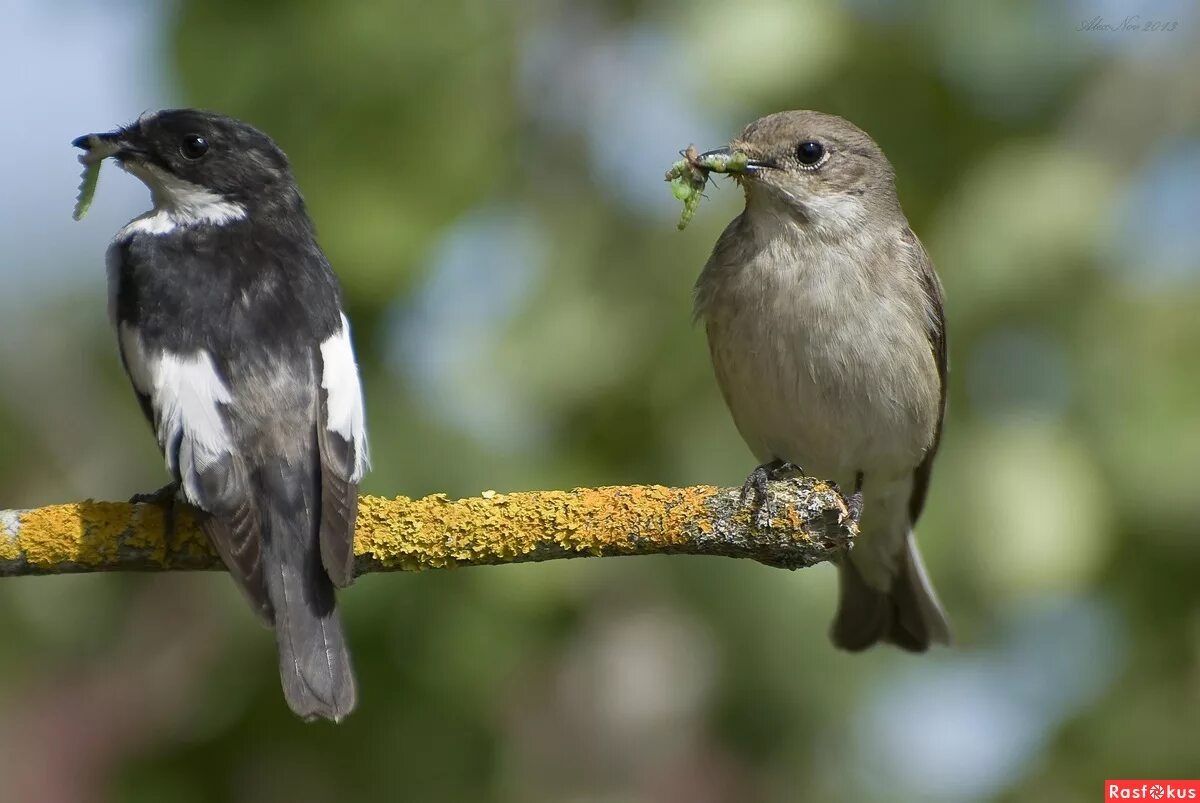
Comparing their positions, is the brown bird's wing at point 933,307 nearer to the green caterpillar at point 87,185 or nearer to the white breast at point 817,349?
the white breast at point 817,349

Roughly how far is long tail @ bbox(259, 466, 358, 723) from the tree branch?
41cm

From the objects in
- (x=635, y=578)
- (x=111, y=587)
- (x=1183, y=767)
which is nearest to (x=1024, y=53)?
(x=635, y=578)

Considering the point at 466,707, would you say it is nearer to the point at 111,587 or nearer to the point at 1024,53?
the point at 111,587

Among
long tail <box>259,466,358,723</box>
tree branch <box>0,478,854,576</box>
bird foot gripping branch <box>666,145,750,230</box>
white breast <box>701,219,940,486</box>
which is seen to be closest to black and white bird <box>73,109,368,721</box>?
long tail <box>259,466,358,723</box>

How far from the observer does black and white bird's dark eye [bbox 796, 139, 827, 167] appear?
4992mm

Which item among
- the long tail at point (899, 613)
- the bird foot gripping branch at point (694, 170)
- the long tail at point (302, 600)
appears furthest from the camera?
the long tail at point (899, 613)

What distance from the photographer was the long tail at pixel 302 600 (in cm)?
374

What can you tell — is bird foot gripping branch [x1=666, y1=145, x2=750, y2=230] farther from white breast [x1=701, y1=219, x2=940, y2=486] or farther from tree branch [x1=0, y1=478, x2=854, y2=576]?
tree branch [x1=0, y1=478, x2=854, y2=576]

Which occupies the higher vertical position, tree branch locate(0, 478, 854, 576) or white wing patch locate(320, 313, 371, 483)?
white wing patch locate(320, 313, 371, 483)

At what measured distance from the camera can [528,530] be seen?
3234 mm

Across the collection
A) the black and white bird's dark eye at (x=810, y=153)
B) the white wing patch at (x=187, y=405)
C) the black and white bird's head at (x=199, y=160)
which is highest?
the black and white bird's dark eye at (x=810, y=153)

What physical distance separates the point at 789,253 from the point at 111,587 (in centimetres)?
247

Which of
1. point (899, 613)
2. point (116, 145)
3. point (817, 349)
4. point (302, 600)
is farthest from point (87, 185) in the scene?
point (899, 613)

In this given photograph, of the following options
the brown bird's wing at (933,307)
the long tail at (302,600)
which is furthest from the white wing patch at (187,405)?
the brown bird's wing at (933,307)
